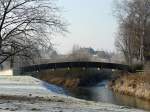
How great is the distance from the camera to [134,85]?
58.9 m

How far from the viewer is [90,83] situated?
285ft

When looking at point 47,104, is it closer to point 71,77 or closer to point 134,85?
point 134,85

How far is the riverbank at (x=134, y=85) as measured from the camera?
52.5 meters

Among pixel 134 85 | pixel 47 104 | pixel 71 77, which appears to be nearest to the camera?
pixel 47 104

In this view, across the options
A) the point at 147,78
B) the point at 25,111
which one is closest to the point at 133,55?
the point at 147,78

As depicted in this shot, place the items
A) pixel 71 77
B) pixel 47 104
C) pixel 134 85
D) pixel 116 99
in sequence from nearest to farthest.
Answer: pixel 47 104
pixel 116 99
pixel 134 85
pixel 71 77

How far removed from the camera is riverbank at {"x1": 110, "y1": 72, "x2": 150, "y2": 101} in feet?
172

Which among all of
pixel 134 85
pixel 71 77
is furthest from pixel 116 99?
pixel 71 77

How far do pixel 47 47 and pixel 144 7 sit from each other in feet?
172

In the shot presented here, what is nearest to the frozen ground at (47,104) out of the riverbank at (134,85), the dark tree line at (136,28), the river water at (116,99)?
the river water at (116,99)

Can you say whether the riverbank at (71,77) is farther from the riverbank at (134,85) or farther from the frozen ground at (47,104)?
the frozen ground at (47,104)

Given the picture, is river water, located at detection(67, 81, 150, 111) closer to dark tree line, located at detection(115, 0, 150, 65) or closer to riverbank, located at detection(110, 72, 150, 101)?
riverbank, located at detection(110, 72, 150, 101)

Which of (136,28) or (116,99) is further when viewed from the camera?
(136,28)

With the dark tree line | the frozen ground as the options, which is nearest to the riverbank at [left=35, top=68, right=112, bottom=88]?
the dark tree line
